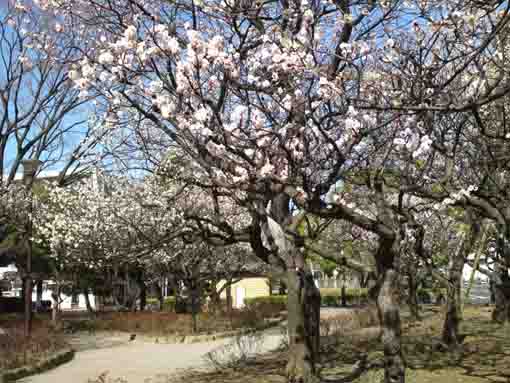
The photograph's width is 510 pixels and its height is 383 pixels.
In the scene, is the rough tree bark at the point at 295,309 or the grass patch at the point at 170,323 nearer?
the rough tree bark at the point at 295,309

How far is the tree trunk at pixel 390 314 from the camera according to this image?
6258mm

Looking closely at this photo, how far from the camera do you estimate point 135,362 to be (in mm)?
14344

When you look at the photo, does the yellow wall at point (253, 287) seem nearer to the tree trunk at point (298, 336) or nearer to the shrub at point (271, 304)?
the shrub at point (271, 304)

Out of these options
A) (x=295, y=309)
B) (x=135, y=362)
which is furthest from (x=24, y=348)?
(x=295, y=309)

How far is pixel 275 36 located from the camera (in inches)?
243

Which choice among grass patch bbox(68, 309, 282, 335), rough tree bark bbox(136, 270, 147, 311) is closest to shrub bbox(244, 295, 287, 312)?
grass patch bbox(68, 309, 282, 335)

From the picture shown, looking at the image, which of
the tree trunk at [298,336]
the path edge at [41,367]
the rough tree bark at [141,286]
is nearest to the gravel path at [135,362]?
the path edge at [41,367]

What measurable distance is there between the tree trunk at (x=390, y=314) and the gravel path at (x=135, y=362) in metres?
5.59

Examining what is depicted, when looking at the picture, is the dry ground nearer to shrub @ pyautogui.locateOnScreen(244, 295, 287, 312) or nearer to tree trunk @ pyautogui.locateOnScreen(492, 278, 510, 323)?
tree trunk @ pyautogui.locateOnScreen(492, 278, 510, 323)

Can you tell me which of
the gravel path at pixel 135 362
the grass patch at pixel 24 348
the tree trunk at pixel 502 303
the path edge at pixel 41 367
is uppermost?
the tree trunk at pixel 502 303

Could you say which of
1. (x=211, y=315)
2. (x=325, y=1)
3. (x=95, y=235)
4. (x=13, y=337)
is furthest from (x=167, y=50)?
(x=211, y=315)

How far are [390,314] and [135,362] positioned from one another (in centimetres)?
964

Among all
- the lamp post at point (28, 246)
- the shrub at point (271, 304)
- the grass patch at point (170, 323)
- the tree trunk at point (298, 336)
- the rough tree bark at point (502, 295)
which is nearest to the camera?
the tree trunk at point (298, 336)

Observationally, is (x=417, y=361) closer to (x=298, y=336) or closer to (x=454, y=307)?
(x=454, y=307)
